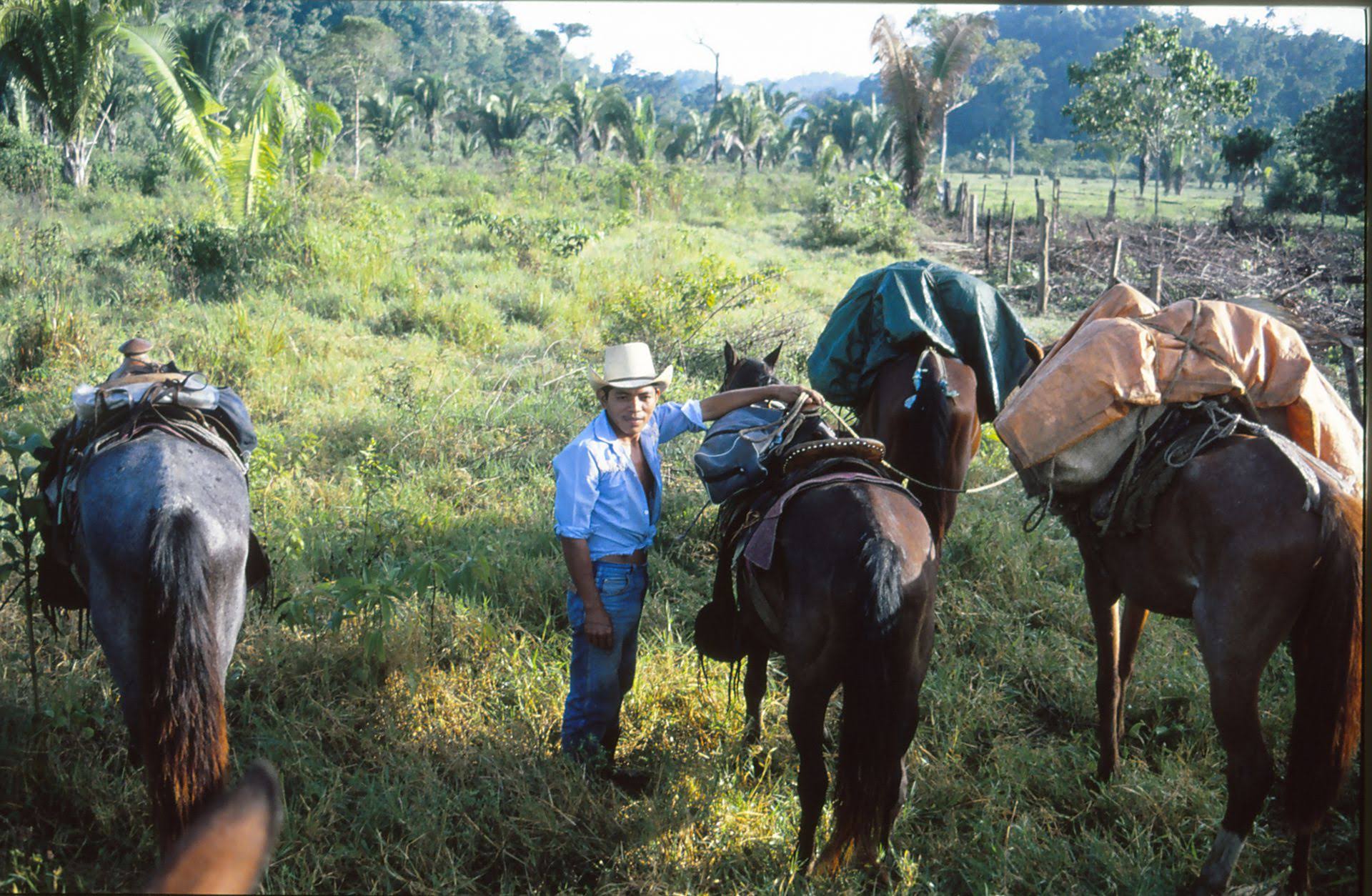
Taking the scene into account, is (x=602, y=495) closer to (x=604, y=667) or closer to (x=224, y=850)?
(x=604, y=667)

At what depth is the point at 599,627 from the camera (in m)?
3.23

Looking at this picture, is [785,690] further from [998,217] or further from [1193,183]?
[1193,183]

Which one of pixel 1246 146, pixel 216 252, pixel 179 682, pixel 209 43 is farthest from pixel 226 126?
pixel 1246 146

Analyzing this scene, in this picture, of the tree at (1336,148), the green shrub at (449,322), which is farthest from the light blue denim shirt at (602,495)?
the tree at (1336,148)

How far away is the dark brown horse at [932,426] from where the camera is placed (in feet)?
13.7

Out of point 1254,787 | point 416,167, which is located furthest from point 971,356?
point 416,167

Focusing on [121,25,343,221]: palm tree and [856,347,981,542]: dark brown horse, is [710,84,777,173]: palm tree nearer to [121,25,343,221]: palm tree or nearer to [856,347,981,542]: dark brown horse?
[121,25,343,221]: palm tree

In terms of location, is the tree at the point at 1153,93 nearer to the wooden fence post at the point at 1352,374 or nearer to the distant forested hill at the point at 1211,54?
the distant forested hill at the point at 1211,54

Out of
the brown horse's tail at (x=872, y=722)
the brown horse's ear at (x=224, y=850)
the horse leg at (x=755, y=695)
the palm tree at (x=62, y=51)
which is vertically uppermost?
the palm tree at (x=62, y=51)

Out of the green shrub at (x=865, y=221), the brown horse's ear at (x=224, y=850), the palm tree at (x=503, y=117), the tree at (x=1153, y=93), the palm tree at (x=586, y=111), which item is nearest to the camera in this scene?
the brown horse's ear at (x=224, y=850)

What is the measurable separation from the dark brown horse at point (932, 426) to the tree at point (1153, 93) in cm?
2423

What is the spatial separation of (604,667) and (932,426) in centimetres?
191

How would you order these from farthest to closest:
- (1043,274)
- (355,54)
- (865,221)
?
(355,54), (865,221), (1043,274)

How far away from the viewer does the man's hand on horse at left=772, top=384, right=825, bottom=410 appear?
11.5 ft
